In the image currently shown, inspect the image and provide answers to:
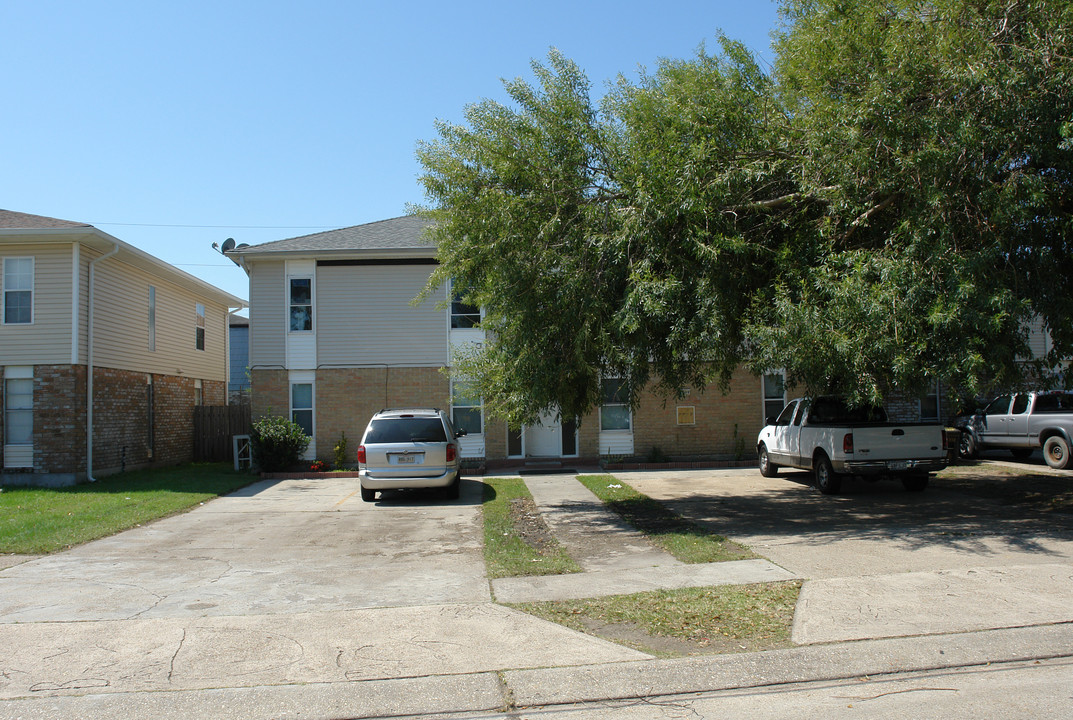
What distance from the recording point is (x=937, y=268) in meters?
8.82

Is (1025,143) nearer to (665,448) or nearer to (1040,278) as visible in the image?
(1040,278)

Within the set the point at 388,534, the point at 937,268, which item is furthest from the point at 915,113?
the point at 388,534

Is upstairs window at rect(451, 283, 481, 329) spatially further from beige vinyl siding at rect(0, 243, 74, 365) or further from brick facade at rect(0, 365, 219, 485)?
beige vinyl siding at rect(0, 243, 74, 365)

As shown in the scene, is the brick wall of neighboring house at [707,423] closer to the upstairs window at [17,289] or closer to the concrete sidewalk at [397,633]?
the concrete sidewalk at [397,633]

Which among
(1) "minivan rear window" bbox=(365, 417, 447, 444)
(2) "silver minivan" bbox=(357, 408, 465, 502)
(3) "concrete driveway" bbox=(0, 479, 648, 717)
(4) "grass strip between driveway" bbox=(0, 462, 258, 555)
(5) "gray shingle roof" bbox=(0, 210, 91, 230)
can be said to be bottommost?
(3) "concrete driveway" bbox=(0, 479, 648, 717)

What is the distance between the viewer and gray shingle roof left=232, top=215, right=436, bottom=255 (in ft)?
64.2

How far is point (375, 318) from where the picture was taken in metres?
20.0

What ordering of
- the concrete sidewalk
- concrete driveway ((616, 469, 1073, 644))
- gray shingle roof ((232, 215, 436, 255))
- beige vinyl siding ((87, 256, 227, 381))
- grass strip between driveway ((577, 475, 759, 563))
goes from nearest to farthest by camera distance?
the concrete sidewalk, concrete driveway ((616, 469, 1073, 644)), grass strip between driveway ((577, 475, 759, 563)), beige vinyl siding ((87, 256, 227, 381)), gray shingle roof ((232, 215, 436, 255))

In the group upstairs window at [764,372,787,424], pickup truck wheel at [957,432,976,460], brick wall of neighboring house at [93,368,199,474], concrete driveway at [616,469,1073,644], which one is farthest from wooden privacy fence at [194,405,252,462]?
pickup truck wheel at [957,432,976,460]

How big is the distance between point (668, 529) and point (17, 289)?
15700mm

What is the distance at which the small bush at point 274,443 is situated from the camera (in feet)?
60.4

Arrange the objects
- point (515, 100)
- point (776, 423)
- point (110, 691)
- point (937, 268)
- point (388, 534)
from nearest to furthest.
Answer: point (110, 691), point (937, 268), point (388, 534), point (515, 100), point (776, 423)

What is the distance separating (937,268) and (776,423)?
7371 mm

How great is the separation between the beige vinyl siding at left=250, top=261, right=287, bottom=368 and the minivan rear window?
7.29 m
